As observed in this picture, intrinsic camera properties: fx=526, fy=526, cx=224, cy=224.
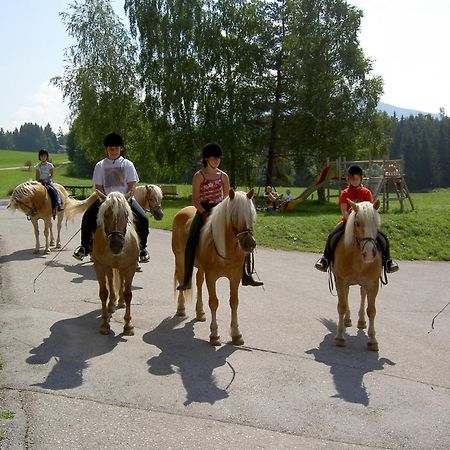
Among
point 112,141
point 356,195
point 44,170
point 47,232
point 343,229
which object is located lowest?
point 47,232

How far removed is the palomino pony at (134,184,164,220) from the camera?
Result: 38.3ft

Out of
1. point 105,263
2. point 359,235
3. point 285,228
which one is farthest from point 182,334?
point 285,228

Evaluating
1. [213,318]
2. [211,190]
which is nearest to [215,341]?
[213,318]

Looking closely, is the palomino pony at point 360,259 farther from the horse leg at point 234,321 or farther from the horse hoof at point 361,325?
the horse leg at point 234,321

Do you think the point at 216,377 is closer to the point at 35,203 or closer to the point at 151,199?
the point at 151,199

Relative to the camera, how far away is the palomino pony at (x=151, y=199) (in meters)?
11.7

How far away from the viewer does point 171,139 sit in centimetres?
3797

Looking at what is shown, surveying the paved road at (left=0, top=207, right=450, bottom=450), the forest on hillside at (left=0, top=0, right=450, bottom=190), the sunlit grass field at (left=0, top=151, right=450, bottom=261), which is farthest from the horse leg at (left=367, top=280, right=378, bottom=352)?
the forest on hillside at (left=0, top=0, right=450, bottom=190)

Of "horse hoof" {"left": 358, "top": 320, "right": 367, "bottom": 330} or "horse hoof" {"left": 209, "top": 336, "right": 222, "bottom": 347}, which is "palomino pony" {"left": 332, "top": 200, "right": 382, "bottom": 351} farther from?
"horse hoof" {"left": 209, "top": 336, "right": 222, "bottom": 347}

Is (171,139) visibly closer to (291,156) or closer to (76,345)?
(291,156)

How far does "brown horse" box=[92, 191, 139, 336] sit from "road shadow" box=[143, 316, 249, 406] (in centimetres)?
59

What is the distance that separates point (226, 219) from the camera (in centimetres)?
706

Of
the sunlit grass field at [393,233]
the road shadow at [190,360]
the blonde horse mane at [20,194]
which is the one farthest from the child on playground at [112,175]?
the sunlit grass field at [393,233]

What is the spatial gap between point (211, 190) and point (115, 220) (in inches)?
60.7
